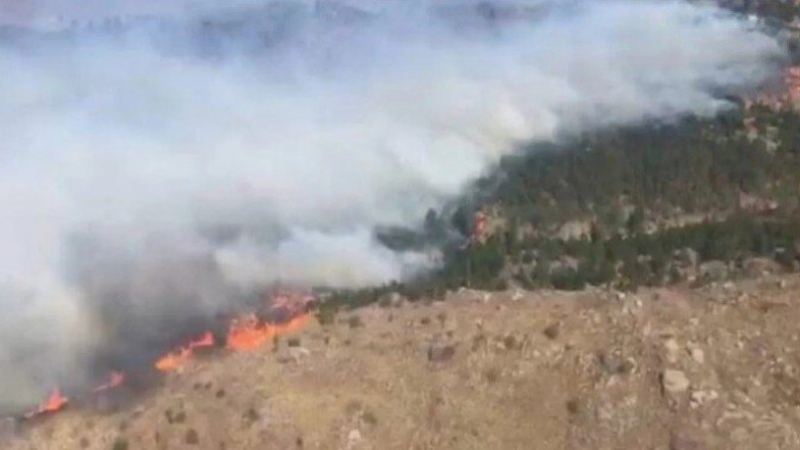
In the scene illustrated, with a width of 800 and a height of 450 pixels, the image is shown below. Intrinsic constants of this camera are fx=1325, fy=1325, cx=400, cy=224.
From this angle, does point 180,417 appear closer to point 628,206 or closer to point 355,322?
point 355,322

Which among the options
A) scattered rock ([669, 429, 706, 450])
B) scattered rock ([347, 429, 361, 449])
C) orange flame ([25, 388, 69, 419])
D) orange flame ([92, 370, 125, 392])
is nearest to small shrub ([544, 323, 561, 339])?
scattered rock ([669, 429, 706, 450])

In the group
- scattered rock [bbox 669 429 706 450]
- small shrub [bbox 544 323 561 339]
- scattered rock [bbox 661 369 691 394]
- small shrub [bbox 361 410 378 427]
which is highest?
small shrub [bbox 544 323 561 339]

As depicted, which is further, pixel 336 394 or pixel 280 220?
pixel 280 220

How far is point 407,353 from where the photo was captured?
30094 millimetres

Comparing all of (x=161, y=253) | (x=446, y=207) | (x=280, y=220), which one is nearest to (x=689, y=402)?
(x=161, y=253)

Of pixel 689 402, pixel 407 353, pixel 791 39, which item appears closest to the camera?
pixel 689 402

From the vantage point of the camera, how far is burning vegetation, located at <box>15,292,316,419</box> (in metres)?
32.0

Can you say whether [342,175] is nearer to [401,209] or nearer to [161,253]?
[401,209]

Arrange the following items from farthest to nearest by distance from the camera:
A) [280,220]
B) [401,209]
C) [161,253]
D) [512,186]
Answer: [512,186]
[401,209]
[280,220]
[161,253]

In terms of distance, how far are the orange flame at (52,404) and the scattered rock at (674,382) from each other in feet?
46.1

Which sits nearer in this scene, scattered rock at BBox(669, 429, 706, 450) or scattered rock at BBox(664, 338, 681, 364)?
scattered rock at BBox(669, 429, 706, 450)

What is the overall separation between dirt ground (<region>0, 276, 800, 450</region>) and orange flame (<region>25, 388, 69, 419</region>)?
115 centimetres

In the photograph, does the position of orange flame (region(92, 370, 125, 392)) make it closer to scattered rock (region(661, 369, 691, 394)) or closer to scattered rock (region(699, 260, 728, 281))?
scattered rock (region(661, 369, 691, 394))

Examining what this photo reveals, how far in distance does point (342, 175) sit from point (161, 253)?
11.1 m
